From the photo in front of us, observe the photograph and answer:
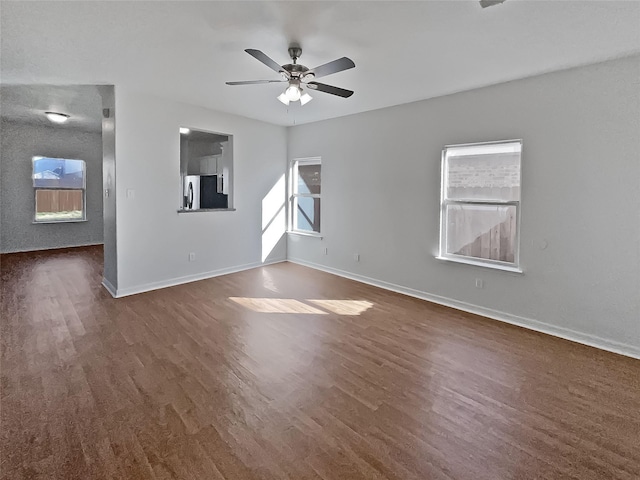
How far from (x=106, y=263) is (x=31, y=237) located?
3.86 meters

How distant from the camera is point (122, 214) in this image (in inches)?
163

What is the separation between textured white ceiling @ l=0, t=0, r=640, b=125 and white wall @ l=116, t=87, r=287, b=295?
2.31 feet

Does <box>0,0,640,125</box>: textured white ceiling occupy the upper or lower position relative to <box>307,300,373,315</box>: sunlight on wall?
upper

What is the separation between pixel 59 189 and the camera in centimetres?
711

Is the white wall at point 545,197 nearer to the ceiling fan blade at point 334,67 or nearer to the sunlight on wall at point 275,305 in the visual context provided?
the sunlight on wall at point 275,305

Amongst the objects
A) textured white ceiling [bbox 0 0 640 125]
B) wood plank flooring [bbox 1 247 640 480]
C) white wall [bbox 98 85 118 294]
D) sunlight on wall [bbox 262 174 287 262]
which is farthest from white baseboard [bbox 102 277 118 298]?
textured white ceiling [bbox 0 0 640 125]

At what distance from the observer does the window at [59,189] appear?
6.83 meters

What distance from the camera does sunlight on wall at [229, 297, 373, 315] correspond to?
379cm

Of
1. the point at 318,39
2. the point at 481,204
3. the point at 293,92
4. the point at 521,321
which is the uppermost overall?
the point at 318,39

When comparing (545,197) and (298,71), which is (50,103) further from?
(545,197)

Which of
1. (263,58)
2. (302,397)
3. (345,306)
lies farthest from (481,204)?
(302,397)

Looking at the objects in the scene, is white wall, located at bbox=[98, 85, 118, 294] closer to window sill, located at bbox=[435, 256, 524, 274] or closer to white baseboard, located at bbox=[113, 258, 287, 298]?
white baseboard, located at bbox=[113, 258, 287, 298]

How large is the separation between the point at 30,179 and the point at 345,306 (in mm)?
7111

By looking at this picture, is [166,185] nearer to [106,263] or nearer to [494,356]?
[106,263]
